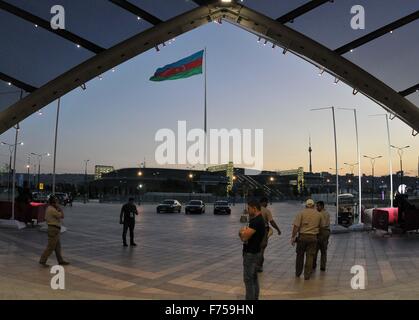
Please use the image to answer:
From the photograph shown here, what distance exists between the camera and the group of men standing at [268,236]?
7.11m

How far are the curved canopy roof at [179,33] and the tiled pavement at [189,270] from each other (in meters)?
6.15

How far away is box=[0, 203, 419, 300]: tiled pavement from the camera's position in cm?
875

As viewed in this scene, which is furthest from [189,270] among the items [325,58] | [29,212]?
[29,212]

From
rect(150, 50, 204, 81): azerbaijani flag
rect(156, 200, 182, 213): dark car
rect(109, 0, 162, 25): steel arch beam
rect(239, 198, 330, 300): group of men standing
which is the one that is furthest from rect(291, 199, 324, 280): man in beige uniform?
rect(156, 200, 182, 213): dark car

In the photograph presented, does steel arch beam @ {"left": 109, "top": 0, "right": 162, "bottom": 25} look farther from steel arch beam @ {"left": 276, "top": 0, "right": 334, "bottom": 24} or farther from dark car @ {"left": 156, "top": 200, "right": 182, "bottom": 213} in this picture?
dark car @ {"left": 156, "top": 200, "right": 182, "bottom": 213}

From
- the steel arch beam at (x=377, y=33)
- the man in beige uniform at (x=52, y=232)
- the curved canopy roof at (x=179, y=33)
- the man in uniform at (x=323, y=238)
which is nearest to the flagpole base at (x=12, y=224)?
the curved canopy roof at (x=179, y=33)

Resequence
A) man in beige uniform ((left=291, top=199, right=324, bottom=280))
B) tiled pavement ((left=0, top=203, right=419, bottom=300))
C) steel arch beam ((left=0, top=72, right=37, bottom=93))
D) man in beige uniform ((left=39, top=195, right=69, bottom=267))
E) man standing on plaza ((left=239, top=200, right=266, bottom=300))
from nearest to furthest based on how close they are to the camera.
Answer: man standing on plaza ((left=239, top=200, right=266, bottom=300)) < tiled pavement ((left=0, top=203, right=419, bottom=300)) < man in beige uniform ((left=291, top=199, right=324, bottom=280)) < man in beige uniform ((left=39, top=195, right=69, bottom=267)) < steel arch beam ((left=0, top=72, right=37, bottom=93))

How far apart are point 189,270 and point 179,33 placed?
10608mm

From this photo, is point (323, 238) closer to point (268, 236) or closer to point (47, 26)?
point (268, 236)

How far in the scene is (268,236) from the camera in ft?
34.6

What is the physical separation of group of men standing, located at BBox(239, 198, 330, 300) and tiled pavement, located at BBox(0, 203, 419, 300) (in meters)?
0.49

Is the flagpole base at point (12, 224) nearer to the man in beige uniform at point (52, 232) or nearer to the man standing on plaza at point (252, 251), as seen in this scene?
the man in beige uniform at point (52, 232)

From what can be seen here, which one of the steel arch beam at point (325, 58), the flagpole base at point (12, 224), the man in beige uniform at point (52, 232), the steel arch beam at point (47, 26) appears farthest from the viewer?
the flagpole base at point (12, 224)
